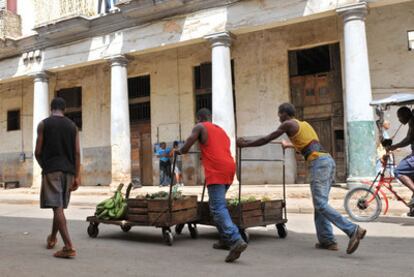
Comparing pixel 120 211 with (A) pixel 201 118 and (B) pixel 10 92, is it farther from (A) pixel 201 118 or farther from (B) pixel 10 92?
(B) pixel 10 92

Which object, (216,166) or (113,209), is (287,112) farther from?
(113,209)

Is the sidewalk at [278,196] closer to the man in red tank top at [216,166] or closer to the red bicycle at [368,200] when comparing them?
the red bicycle at [368,200]

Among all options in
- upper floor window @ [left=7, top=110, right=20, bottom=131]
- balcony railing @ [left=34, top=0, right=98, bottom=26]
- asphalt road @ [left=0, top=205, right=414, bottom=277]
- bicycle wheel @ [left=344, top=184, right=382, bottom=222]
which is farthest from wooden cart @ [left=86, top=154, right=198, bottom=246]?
upper floor window @ [left=7, top=110, right=20, bottom=131]

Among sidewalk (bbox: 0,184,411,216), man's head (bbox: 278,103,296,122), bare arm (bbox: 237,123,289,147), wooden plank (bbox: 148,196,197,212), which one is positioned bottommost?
sidewalk (bbox: 0,184,411,216)

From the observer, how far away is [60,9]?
16.3m

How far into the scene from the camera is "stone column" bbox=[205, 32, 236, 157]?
13.1 m

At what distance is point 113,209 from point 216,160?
2.30 m

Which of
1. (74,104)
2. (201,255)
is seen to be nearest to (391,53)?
(201,255)

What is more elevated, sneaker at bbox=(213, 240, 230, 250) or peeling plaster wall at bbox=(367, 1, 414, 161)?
peeling plaster wall at bbox=(367, 1, 414, 161)

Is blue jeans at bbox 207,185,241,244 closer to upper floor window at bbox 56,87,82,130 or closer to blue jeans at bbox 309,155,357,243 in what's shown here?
blue jeans at bbox 309,155,357,243

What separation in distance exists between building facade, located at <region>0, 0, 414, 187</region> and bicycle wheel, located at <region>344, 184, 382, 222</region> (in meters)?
2.80

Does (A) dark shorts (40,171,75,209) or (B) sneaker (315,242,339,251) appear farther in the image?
(B) sneaker (315,242,339,251)

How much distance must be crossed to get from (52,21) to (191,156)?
6858 mm

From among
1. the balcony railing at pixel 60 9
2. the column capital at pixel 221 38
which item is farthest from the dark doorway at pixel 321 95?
the balcony railing at pixel 60 9
